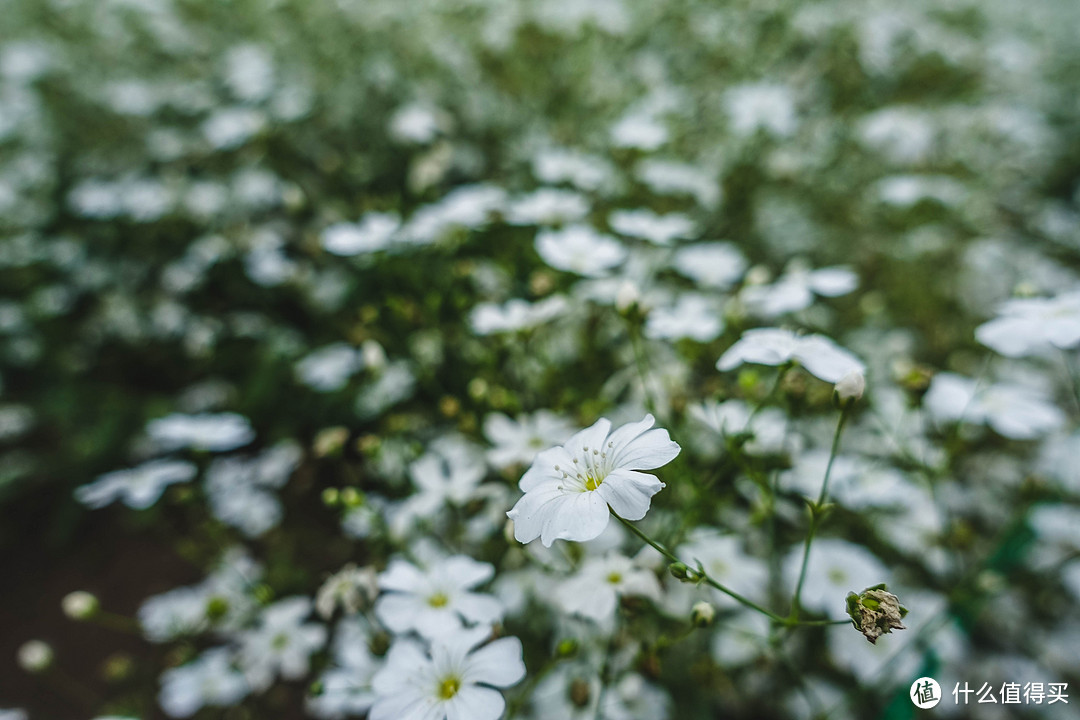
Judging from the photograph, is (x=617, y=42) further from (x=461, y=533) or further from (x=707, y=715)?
(x=707, y=715)

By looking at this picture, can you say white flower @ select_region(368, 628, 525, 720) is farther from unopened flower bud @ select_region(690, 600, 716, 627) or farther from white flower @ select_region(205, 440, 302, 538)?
white flower @ select_region(205, 440, 302, 538)

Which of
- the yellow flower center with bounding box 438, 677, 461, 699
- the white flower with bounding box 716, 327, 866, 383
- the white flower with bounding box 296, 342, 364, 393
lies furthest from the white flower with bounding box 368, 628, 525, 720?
the white flower with bounding box 296, 342, 364, 393

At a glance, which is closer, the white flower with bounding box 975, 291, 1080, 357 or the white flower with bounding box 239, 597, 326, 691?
the white flower with bounding box 975, 291, 1080, 357

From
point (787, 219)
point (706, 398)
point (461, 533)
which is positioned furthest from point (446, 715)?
point (787, 219)

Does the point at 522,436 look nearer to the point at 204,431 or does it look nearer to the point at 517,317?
the point at 517,317

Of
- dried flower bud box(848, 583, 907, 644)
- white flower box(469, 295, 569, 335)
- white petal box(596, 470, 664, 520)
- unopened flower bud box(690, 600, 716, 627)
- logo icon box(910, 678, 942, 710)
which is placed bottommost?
logo icon box(910, 678, 942, 710)

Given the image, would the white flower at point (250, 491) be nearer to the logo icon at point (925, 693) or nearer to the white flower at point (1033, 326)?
the logo icon at point (925, 693)
